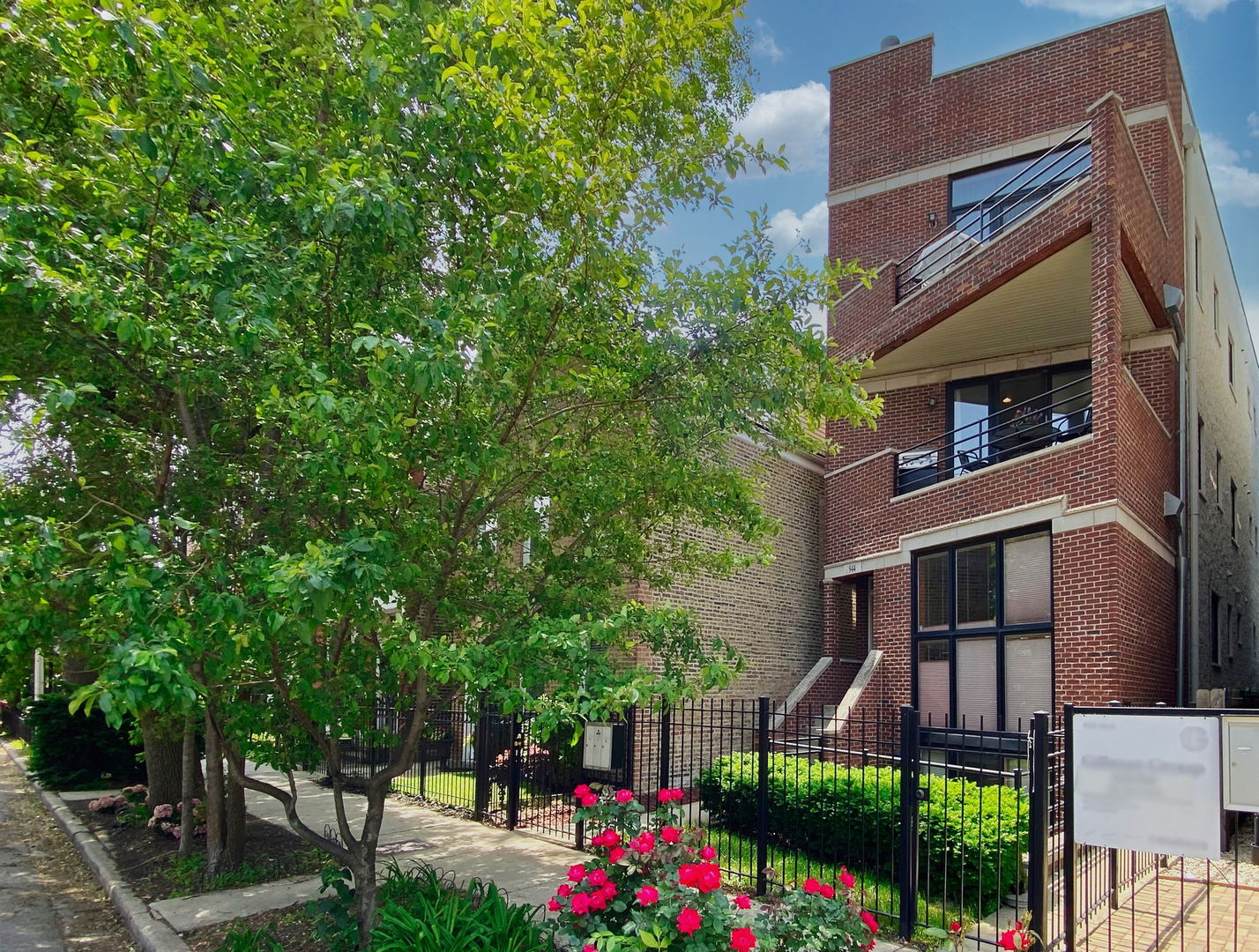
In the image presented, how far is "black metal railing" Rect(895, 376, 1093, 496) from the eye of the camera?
13453 mm

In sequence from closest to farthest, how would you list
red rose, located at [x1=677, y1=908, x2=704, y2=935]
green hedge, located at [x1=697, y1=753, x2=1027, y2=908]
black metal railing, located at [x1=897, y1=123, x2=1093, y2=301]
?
red rose, located at [x1=677, y1=908, x2=704, y2=935] → green hedge, located at [x1=697, y1=753, x2=1027, y2=908] → black metal railing, located at [x1=897, y1=123, x2=1093, y2=301]

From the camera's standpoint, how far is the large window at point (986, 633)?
39.3ft

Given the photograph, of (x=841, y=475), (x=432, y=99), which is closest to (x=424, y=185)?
(x=432, y=99)

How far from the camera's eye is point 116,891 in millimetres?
8562

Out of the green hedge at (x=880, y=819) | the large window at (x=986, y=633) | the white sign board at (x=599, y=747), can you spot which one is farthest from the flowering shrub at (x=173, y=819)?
the large window at (x=986, y=633)

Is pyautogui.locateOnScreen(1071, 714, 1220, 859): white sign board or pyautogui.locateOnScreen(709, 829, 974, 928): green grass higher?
pyautogui.locateOnScreen(1071, 714, 1220, 859): white sign board

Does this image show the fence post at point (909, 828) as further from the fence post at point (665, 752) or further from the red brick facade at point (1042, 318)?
the red brick facade at point (1042, 318)

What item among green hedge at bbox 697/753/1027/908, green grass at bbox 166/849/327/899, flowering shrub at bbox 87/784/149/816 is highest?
green hedge at bbox 697/753/1027/908

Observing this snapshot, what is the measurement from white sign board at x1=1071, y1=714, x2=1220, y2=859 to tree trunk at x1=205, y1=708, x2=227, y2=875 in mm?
7264

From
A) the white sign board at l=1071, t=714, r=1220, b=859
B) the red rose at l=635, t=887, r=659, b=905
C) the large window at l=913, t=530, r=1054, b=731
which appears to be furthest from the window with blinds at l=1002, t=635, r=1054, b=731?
the red rose at l=635, t=887, r=659, b=905

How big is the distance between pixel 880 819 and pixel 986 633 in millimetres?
4875

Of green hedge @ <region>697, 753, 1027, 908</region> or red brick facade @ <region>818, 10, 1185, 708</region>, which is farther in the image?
red brick facade @ <region>818, 10, 1185, 708</region>

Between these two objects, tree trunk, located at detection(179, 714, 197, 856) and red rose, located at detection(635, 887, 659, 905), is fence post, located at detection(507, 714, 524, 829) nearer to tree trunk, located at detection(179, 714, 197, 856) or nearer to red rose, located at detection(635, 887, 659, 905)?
tree trunk, located at detection(179, 714, 197, 856)

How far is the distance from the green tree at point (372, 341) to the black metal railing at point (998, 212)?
8.29m
